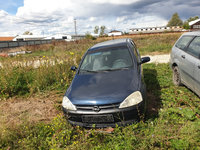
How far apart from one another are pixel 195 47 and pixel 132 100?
8.12 ft

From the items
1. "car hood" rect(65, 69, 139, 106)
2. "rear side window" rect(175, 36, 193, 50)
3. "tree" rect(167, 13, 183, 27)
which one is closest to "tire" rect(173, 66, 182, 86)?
"rear side window" rect(175, 36, 193, 50)

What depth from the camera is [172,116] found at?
3223 mm

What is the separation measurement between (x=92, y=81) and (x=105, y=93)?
1.96ft

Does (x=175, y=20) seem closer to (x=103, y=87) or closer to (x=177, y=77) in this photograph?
(x=177, y=77)

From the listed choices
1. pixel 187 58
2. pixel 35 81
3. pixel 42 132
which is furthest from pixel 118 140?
pixel 35 81

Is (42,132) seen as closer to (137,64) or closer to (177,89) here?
(137,64)

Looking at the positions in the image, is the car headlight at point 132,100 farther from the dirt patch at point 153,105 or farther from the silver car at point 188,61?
the silver car at point 188,61

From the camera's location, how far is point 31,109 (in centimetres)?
438

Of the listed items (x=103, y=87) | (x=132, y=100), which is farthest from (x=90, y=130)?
(x=132, y=100)

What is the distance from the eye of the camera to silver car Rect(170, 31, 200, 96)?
11.8 feet

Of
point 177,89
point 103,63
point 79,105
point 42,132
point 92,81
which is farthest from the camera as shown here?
point 177,89

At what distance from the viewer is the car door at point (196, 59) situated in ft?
11.4

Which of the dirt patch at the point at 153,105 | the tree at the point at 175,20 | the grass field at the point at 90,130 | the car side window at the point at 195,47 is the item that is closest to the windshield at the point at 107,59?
the dirt patch at the point at 153,105

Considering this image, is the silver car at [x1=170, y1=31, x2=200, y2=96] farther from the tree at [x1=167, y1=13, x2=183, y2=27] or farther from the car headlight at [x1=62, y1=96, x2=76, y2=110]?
the tree at [x1=167, y1=13, x2=183, y2=27]
